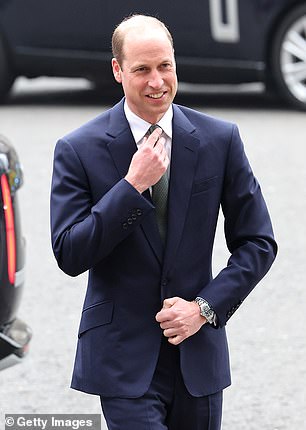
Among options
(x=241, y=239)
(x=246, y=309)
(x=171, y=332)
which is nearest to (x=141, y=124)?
(x=241, y=239)

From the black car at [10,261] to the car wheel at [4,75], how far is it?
6690 millimetres

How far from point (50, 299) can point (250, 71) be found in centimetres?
466

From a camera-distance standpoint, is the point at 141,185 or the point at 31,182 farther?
the point at 31,182

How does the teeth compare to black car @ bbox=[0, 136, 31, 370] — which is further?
black car @ bbox=[0, 136, 31, 370]

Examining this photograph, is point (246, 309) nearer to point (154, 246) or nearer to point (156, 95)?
point (154, 246)

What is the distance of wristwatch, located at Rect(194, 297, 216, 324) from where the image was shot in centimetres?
336

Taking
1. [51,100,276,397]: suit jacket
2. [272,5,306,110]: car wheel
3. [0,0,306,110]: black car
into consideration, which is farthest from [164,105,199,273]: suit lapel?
[272,5,306,110]: car wheel

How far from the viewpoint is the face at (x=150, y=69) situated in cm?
322

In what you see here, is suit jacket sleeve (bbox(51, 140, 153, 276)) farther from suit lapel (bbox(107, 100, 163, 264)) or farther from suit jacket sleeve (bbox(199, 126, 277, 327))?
suit jacket sleeve (bbox(199, 126, 277, 327))

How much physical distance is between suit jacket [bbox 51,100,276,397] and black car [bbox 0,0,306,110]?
285 inches

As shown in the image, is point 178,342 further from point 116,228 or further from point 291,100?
point 291,100

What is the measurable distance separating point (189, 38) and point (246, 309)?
15.3 feet

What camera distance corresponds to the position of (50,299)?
6656 mm

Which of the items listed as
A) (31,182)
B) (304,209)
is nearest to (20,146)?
(31,182)
